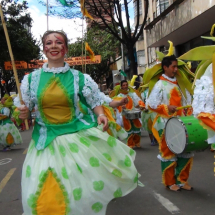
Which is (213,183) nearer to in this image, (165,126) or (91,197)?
(165,126)

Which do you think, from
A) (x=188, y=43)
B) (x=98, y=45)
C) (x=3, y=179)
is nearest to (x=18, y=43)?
(x=188, y=43)

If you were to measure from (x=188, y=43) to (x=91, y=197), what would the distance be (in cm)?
1518

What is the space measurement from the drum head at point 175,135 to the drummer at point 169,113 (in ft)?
0.69

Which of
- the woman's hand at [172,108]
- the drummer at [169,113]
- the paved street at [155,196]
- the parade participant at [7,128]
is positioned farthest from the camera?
the parade participant at [7,128]

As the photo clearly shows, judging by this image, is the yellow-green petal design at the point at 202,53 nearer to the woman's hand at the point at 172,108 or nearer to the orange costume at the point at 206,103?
the orange costume at the point at 206,103

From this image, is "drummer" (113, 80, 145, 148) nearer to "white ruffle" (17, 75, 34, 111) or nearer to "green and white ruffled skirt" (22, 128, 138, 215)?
"white ruffle" (17, 75, 34, 111)

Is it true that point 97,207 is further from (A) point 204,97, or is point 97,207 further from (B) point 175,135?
(B) point 175,135

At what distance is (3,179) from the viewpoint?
642cm

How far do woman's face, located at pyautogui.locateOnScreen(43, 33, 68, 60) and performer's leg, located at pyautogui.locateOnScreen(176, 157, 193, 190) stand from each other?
228cm

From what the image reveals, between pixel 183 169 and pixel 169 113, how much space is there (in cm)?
77

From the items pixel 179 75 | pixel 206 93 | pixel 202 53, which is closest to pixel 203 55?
pixel 202 53

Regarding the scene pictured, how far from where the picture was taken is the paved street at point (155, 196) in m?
4.08

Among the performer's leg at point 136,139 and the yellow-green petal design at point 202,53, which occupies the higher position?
the yellow-green petal design at point 202,53

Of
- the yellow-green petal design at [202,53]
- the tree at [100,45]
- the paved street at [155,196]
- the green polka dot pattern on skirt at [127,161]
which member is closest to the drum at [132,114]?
the paved street at [155,196]
